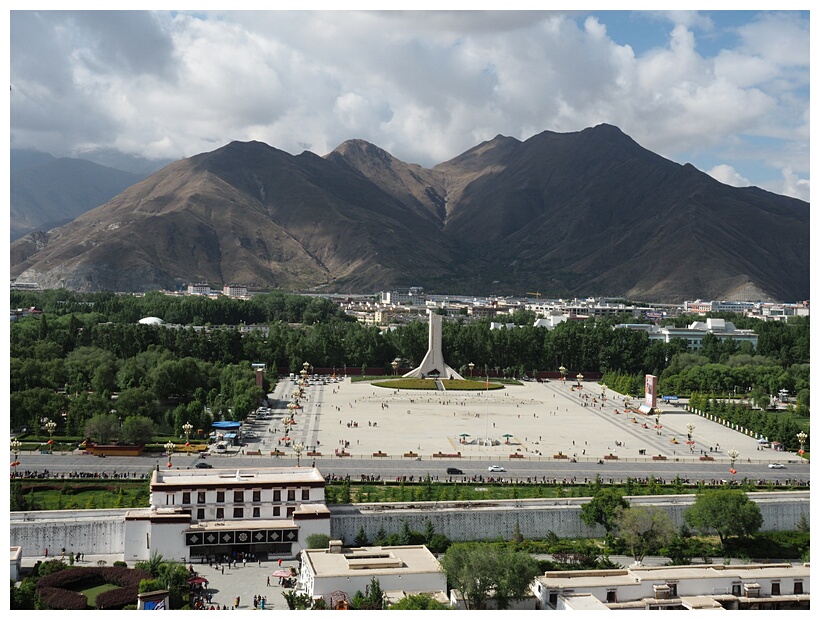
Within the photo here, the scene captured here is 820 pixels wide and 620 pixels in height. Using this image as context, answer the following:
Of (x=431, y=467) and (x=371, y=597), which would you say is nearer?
(x=371, y=597)

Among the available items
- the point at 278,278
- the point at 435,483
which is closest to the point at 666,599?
the point at 435,483

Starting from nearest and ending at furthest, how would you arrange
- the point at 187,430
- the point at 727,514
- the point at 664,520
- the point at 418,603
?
the point at 418,603 → the point at 664,520 → the point at 727,514 → the point at 187,430

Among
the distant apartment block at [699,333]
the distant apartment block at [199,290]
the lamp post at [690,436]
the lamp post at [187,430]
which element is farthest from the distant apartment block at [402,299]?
the lamp post at [187,430]

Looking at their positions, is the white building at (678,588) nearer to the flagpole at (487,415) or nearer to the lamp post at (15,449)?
the flagpole at (487,415)

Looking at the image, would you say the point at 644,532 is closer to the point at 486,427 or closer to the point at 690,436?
the point at 690,436

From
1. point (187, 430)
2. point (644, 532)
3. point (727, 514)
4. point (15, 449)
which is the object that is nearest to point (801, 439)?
point (727, 514)

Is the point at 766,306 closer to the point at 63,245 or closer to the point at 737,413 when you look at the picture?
the point at 737,413
